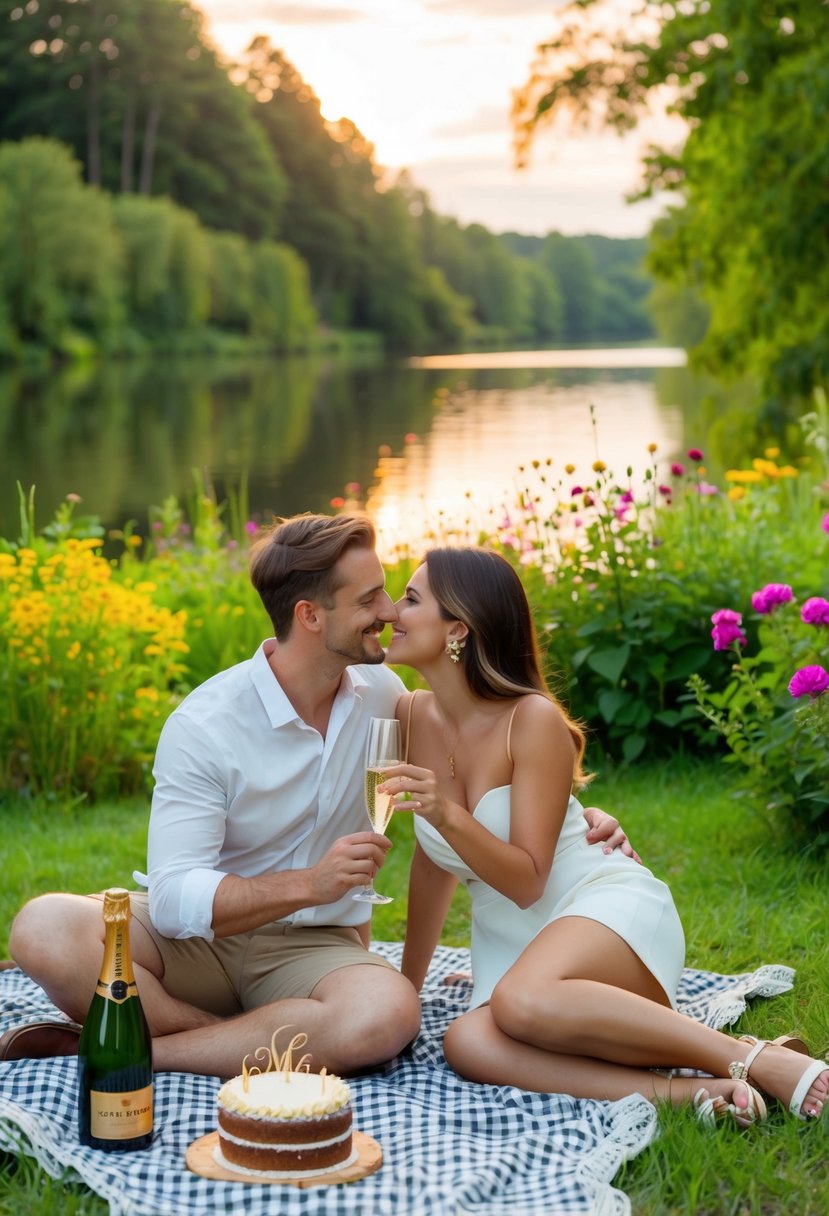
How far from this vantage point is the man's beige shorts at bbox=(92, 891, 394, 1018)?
3630 mm

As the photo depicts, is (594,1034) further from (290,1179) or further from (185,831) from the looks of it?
(185,831)

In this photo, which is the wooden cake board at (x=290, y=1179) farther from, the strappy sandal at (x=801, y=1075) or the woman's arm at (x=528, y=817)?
the strappy sandal at (x=801, y=1075)

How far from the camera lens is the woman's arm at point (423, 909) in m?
3.83

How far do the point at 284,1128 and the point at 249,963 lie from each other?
87 cm

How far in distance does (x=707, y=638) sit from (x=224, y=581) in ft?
9.93

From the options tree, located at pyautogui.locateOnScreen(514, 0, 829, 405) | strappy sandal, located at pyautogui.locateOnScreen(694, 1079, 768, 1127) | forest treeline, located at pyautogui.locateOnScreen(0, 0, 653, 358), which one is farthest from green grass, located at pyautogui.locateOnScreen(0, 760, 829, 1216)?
forest treeline, located at pyautogui.locateOnScreen(0, 0, 653, 358)

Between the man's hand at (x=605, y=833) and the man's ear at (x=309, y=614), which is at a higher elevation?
the man's ear at (x=309, y=614)

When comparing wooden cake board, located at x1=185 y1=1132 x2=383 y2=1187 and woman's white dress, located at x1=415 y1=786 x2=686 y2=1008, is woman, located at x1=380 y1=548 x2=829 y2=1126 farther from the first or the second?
wooden cake board, located at x1=185 y1=1132 x2=383 y2=1187

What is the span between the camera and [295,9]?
3209 cm

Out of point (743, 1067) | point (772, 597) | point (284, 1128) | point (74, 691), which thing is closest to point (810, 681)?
point (772, 597)

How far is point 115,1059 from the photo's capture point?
117 inches

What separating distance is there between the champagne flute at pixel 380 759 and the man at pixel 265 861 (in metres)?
0.12

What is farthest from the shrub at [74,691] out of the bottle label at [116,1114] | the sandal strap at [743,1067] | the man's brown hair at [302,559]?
the sandal strap at [743,1067]

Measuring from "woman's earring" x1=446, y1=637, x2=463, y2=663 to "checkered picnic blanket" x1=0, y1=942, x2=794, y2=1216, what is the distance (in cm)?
100
